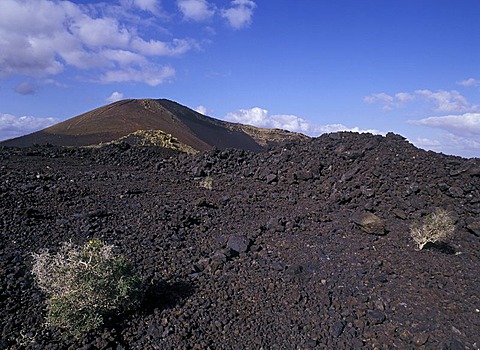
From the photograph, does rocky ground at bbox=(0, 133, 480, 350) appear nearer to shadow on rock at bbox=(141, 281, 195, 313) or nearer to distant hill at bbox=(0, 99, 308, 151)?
shadow on rock at bbox=(141, 281, 195, 313)

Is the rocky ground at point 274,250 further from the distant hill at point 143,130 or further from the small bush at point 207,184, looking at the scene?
the distant hill at point 143,130

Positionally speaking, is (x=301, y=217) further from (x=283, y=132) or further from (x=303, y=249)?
(x=283, y=132)

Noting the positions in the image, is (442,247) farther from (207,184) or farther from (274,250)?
(207,184)

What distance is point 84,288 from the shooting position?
472 centimetres

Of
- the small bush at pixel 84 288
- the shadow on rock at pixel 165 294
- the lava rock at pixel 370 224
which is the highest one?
the lava rock at pixel 370 224

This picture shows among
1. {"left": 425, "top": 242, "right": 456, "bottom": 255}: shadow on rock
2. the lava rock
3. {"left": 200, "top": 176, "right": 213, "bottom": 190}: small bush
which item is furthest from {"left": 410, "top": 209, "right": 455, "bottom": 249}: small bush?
{"left": 200, "top": 176, "right": 213, "bottom": 190}: small bush

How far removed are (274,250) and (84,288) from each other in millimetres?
3172

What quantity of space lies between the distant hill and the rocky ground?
20.3ft

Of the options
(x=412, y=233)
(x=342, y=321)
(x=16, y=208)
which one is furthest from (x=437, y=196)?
(x=16, y=208)

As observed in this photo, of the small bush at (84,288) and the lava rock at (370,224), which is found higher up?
the lava rock at (370,224)

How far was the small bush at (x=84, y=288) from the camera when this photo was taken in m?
4.65

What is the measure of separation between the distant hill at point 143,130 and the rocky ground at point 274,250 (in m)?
6.19

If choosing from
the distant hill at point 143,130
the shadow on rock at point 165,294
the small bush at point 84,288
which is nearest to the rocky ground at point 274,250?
the shadow on rock at point 165,294

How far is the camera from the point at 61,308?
4.62 meters
